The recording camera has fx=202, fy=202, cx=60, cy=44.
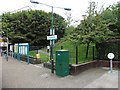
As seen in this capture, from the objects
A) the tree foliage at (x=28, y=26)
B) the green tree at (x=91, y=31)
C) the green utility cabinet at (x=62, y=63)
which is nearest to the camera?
the green utility cabinet at (x=62, y=63)

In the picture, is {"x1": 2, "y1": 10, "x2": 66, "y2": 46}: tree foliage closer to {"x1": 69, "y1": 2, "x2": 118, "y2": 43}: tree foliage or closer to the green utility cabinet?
{"x1": 69, "y1": 2, "x2": 118, "y2": 43}: tree foliage

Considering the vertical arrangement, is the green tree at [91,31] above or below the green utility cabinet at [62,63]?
above

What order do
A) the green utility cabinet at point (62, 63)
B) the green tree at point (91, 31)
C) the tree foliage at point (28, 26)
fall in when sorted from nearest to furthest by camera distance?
the green utility cabinet at point (62, 63) → the green tree at point (91, 31) → the tree foliage at point (28, 26)

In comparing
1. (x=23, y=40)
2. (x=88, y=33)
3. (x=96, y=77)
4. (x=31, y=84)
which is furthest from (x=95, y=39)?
(x=23, y=40)

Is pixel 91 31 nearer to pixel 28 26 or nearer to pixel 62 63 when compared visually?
pixel 62 63

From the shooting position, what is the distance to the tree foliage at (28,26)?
1330 inches

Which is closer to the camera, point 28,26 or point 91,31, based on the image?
point 91,31

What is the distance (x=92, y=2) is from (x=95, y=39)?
593 centimetres

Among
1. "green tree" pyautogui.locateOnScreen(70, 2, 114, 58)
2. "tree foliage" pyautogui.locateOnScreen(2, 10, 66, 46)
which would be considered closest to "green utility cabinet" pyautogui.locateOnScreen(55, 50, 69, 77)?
"green tree" pyautogui.locateOnScreen(70, 2, 114, 58)

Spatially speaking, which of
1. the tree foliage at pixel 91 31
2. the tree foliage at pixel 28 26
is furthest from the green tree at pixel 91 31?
the tree foliage at pixel 28 26

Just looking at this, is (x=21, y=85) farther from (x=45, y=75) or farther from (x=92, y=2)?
(x=92, y=2)

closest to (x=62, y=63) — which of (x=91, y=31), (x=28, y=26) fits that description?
(x=91, y=31)

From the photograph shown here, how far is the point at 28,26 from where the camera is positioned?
1373 inches

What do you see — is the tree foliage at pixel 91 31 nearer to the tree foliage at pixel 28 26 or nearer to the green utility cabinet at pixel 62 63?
the green utility cabinet at pixel 62 63
